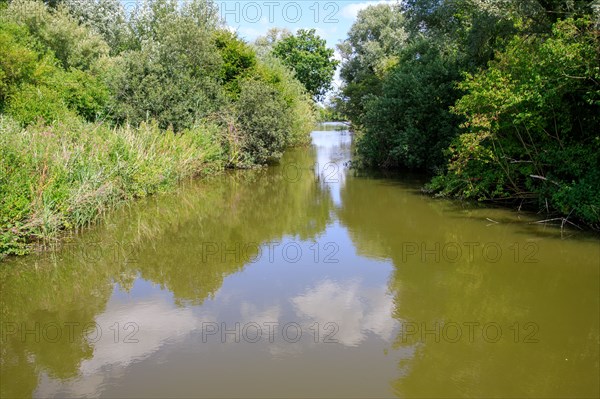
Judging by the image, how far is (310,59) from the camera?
55.2 m

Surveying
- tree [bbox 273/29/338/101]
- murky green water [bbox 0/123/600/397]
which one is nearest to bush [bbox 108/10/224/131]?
murky green water [bbox 0/123/600/397]

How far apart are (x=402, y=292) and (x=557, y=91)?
638 cm

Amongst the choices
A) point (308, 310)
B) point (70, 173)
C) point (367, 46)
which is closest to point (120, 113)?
point (70, 173)

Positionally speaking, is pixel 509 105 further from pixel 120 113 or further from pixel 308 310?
pixel 120 113

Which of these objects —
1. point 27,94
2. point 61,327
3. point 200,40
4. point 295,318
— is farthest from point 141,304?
point 200,40

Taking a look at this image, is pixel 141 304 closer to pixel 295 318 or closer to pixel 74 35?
pixel 295 318

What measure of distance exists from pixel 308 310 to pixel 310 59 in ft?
167

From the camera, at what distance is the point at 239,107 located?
22688 mm

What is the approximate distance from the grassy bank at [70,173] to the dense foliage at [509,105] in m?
8.61

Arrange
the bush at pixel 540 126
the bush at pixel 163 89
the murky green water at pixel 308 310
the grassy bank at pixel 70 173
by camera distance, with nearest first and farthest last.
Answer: the murky green water at pixel 308 310, the grassy bank at pixel 70 173, the bush at pixel 540 126, the bush at pixel 163 89

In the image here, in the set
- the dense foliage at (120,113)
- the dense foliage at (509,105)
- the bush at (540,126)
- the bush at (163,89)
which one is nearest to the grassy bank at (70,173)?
the dense foliage at (120,113)

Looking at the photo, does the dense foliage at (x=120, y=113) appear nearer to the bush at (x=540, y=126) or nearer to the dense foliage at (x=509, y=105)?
the dense foliage at (x=509, y=105)

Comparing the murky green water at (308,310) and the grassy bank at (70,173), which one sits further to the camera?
the grassy bank at (70,173)

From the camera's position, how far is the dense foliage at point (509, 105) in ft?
35.1
